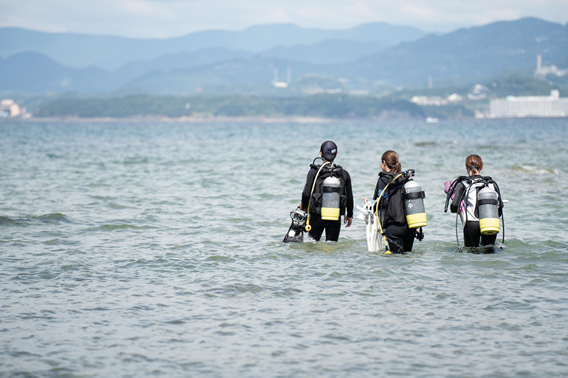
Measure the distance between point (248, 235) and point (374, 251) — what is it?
145 inches

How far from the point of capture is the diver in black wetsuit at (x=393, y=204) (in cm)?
1020

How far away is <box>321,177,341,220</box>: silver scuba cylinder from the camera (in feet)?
35.0

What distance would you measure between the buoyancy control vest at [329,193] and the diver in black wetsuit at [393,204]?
2.37ft

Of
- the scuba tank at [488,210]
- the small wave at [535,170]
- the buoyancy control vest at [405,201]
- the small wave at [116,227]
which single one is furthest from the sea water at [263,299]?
the small wave at [535,170]

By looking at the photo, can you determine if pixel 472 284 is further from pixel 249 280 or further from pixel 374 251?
pixel 249 280

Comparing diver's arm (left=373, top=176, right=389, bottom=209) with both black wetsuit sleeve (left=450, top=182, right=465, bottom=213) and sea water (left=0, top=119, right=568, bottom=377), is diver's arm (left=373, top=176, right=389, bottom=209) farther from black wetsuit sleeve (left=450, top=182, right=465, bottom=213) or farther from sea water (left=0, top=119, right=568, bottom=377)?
black wetsuit sleeve (left=450, top=182, right=465, bottom=213)

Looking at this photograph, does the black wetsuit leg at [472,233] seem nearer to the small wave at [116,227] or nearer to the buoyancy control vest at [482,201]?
the buoyancy control vest at [482,201]

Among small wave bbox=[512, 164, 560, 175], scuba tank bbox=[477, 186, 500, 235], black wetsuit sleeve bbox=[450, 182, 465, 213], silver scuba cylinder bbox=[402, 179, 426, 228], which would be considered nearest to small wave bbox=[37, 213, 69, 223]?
silver scuba cylinder bbox=[402, 179, 426, 228]

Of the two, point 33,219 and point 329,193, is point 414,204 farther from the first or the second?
point 33,219

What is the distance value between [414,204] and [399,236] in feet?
2.80

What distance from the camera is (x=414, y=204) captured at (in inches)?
391

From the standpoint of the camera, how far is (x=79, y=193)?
22312 mm

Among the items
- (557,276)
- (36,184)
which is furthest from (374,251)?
(36,184)

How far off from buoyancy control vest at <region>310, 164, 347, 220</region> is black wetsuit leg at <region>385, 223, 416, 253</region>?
0.96m
